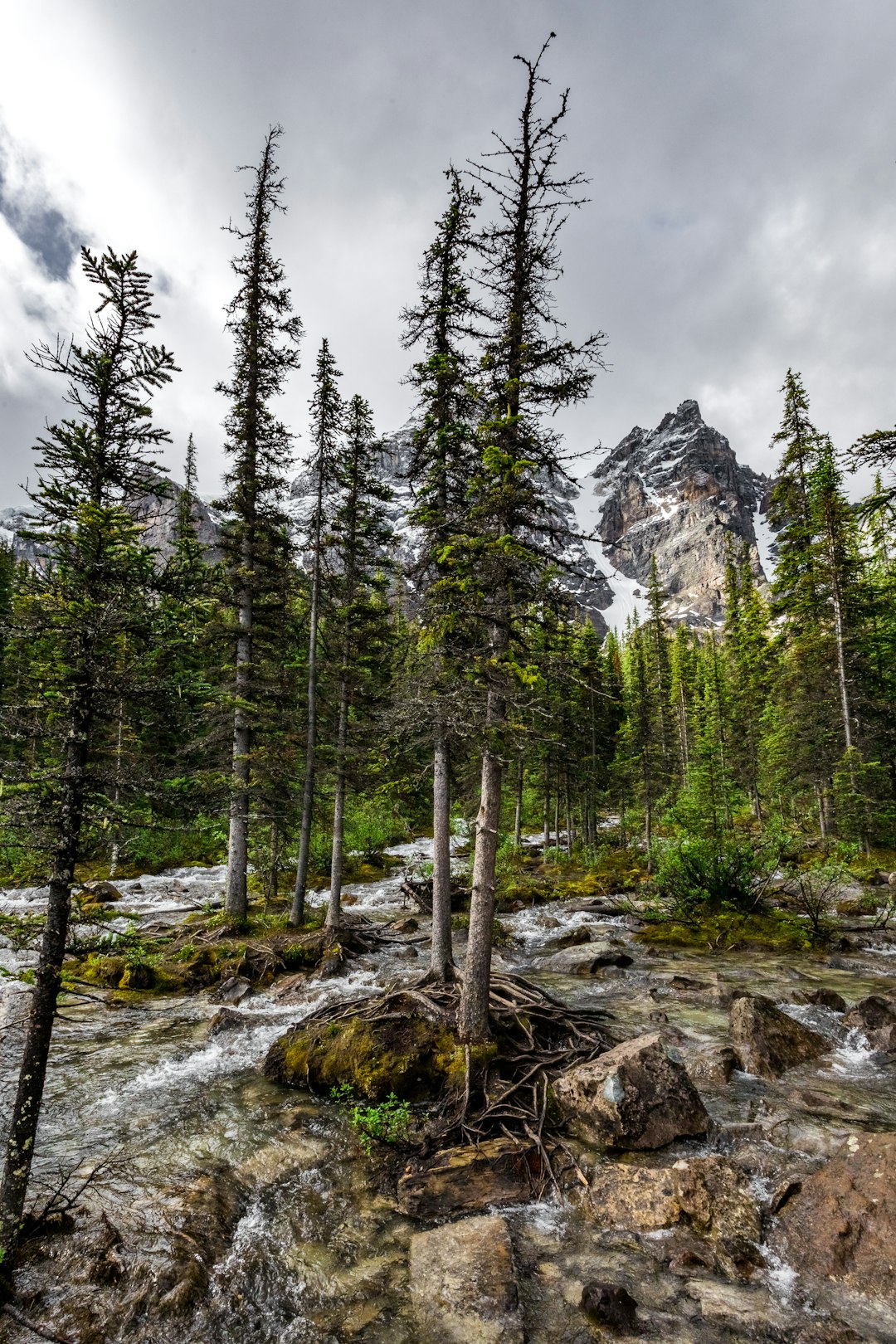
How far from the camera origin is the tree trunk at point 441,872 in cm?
1166

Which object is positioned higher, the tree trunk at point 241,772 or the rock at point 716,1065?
the tree trunk at point 241,772

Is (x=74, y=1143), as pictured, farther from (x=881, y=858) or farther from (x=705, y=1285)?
(x=881, y=858)

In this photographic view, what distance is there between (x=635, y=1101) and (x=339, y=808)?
12.4 meters

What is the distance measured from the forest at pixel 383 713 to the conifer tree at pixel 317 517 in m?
0.13

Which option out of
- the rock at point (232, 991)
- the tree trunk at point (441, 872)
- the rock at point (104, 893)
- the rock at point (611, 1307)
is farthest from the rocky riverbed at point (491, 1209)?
the rock at point (104, 893)

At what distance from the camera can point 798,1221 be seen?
5629 millimetres

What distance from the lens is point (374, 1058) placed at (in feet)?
29.9

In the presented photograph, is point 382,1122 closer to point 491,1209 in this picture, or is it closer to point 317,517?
point 491,1209

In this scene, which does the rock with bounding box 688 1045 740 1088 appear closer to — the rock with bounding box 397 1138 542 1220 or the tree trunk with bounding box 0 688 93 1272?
the rock with bounding box 397 1138 542 1220

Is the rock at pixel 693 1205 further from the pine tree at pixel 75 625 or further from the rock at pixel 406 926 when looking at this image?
the rock at pixel 406 926

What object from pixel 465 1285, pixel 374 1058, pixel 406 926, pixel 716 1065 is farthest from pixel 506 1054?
pixel 406 926

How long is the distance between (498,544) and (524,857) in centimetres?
3152

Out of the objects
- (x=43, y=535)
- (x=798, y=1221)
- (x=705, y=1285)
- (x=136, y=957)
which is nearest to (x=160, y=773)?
(x=136, y=957)

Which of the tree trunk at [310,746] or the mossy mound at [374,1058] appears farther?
the tree trunk at [310,746]
